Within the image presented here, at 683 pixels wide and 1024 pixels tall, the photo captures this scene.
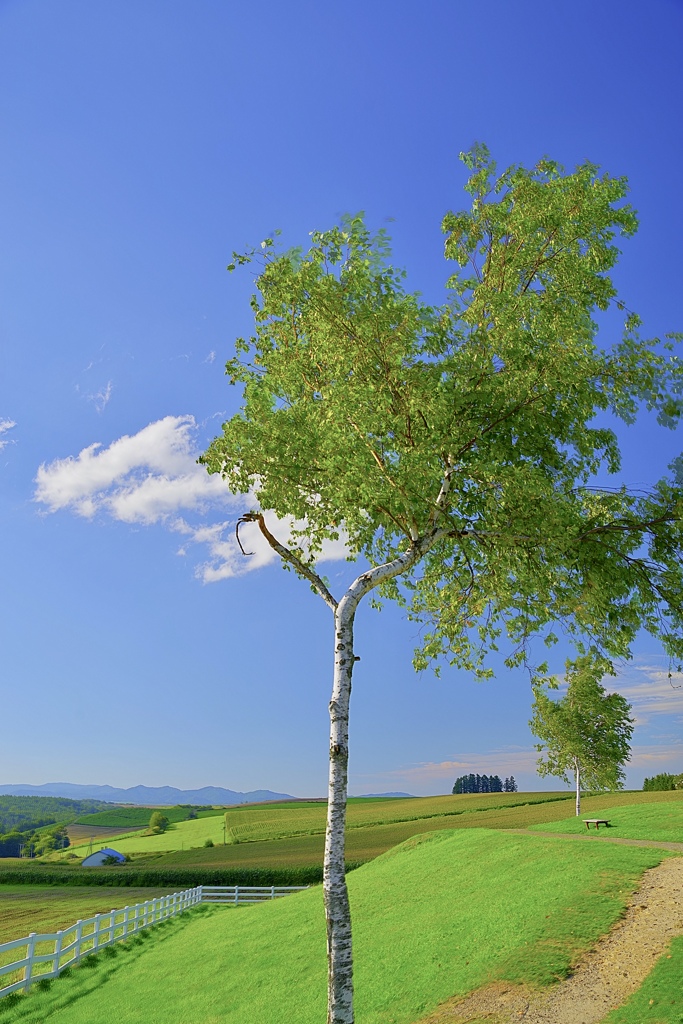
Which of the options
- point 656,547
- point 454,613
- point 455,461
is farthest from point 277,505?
point 656,547

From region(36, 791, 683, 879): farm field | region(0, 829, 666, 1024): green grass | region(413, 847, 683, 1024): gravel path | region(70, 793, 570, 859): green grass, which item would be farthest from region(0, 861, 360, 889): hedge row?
region(413, 847, 683, 1024): gravel path

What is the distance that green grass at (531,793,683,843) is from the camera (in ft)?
89.9

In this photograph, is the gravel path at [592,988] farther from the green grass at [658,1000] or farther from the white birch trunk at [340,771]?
the white birch trunk at [340,771]

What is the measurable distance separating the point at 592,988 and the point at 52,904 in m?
48.5

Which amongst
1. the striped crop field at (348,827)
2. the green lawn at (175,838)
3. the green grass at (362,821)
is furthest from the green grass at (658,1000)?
the green lawn at (175,838)

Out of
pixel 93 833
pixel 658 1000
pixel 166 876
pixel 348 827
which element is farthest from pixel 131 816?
pixel 658 1000

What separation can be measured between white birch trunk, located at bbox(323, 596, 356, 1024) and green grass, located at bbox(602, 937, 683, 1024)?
4.37m

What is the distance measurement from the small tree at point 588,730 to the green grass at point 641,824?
14.1 m

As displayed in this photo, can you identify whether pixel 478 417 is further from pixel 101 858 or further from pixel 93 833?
pixel 93 833

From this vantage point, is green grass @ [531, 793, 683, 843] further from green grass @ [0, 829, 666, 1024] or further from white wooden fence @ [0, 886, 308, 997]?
white wooden fence @ [0, 886, 308, 997]

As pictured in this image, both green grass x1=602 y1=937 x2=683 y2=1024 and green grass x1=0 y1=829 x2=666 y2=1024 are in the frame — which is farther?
green grass x1=0 y1=829 x2=666 y2=1024

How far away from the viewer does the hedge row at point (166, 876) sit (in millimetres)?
52062

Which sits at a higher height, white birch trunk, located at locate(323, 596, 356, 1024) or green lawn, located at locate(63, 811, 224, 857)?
white birch trunk, located at locate(323, 596, 356, 1024)

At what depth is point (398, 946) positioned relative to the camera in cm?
1839
